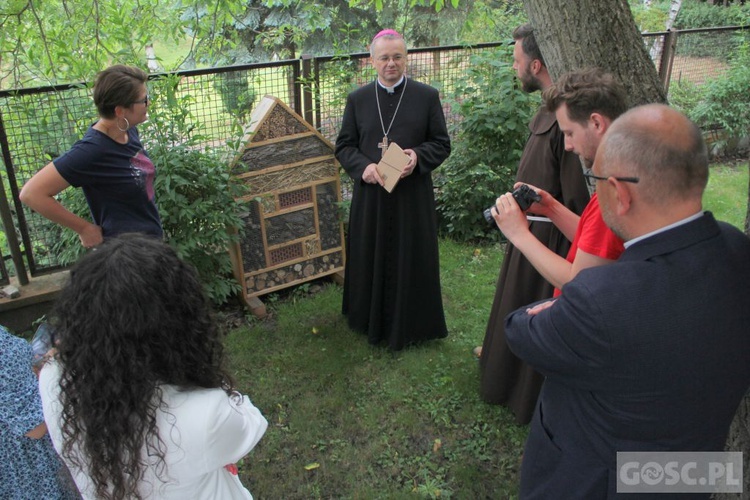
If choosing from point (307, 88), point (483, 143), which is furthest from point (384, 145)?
point (483, 143)

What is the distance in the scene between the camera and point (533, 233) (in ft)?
9.98

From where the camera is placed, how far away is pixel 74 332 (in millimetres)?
1374

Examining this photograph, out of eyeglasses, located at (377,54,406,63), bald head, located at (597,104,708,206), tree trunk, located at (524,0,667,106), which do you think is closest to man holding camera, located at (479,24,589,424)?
tree trunk, located at (524,0,667,106)

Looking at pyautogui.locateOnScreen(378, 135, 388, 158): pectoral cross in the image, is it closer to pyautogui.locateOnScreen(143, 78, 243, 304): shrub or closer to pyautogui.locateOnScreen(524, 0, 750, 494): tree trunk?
pyautogui.locateOnScreen(143, 78, 243, 304): shrub

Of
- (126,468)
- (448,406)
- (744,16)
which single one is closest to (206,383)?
(126,468)

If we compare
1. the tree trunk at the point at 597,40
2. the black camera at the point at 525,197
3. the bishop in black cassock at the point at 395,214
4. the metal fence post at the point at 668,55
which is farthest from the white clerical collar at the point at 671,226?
the metal fence post at the point at 668,55

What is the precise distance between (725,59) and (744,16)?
3.78 m

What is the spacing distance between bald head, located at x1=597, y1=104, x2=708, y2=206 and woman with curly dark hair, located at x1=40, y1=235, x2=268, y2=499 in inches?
44.1

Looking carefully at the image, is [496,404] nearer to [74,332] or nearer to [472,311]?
[472,311]

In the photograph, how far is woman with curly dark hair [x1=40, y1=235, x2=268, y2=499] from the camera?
1.35 meters

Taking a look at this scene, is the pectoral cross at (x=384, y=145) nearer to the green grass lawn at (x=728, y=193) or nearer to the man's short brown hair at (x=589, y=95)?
the man's short brown hair at (x=589, y=95)

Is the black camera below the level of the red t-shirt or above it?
above

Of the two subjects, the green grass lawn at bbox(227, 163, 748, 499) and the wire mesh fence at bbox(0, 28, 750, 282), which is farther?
the wire mesh fence at bbox(0, 28, 750, 282)

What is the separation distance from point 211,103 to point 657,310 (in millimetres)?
4046
